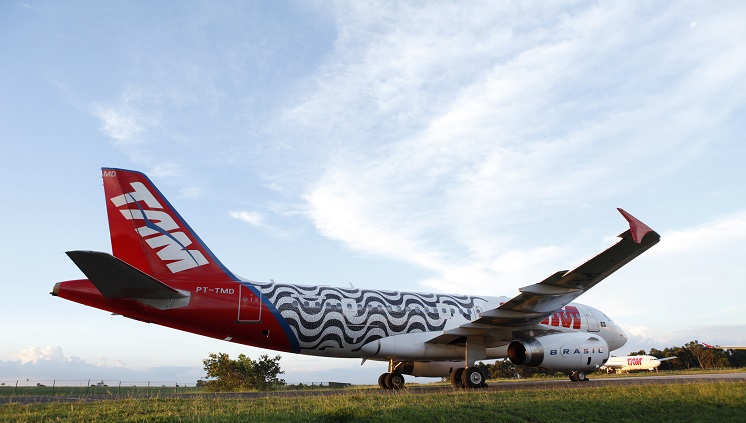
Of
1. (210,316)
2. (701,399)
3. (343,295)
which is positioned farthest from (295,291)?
(701,399)

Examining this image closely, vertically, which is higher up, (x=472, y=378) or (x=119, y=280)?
(x=119, y=280)

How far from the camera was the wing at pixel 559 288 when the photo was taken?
1363cm

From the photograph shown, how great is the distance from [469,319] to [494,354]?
153cm

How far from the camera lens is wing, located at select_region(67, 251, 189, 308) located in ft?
38.1

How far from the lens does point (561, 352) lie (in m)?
17.5

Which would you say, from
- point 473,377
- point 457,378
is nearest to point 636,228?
point 473,377

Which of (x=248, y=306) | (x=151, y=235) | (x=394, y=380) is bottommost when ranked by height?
(x=394, y=380)

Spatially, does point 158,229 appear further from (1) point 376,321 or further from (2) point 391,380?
(2) point 391,380

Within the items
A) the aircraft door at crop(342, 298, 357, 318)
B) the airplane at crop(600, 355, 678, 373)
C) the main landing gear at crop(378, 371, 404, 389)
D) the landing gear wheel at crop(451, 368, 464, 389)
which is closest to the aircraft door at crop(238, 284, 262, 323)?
the aircraft door at crop(342, 298, 357, 318)

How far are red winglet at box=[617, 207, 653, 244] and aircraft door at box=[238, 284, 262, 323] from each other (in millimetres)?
10228

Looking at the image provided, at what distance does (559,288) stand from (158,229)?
12.2m

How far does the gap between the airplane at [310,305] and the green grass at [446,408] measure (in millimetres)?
2642

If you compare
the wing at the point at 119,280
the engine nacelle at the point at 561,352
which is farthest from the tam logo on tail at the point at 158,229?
the engine nacelle at the point at 561,352

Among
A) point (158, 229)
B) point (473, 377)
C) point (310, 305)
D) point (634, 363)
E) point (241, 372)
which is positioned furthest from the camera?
point (634, 363)
